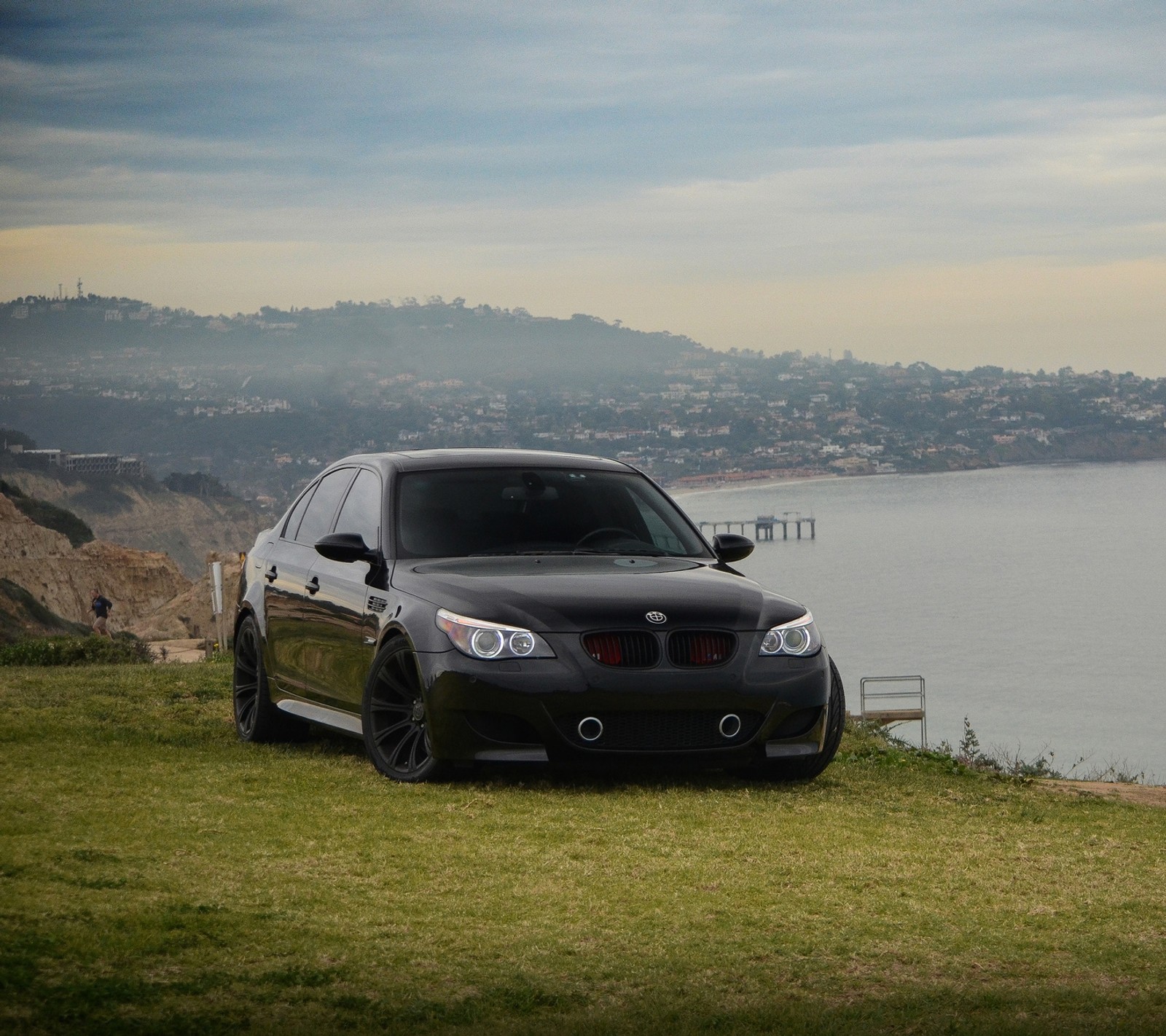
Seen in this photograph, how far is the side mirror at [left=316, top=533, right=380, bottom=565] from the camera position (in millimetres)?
7992

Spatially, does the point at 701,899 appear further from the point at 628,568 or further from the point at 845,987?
the point at 628,568

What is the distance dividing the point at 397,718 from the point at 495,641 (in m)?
0.83

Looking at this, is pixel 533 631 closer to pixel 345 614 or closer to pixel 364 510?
pixel 345 614

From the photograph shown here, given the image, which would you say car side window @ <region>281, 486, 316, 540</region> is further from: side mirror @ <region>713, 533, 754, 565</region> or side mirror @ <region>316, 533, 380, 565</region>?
side mirror @ <region>713, 533, 754, 565</region>

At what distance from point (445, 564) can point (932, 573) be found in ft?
404

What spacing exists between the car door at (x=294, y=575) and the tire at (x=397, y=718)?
1.10 m

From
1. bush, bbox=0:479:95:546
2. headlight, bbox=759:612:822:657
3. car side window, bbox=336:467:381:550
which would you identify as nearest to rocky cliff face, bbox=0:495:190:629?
bush, bbox=0:479:95:546

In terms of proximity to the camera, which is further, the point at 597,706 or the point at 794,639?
the point at 794,639

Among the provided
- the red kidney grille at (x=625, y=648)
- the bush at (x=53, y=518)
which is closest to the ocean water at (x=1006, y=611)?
the red kidney grille at (x=625, y=648)

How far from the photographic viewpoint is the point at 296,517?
9.66 meters

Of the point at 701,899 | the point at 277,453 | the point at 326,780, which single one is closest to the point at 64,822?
the point at 326,780

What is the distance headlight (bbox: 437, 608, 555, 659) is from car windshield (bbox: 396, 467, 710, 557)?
0.95 metres

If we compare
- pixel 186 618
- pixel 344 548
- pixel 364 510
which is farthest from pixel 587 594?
pixel 186 618

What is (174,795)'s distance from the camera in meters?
6.93
